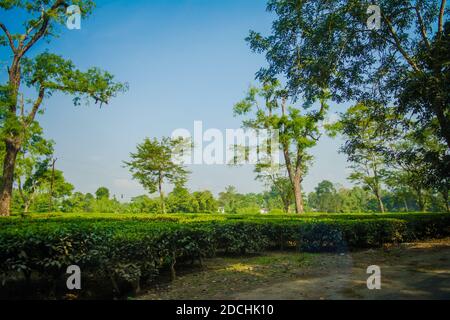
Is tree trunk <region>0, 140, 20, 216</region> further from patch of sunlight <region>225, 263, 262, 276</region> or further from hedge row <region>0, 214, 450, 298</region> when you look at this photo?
patch of sunlight <region>225, 263, 262, 276</region>

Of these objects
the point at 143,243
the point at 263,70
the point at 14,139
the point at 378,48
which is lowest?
the point at 143,243

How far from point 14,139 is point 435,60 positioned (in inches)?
918

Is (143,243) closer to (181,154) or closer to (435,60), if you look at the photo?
(435,60)

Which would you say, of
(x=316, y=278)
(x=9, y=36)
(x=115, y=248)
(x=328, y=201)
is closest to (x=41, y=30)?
(x=9, y=36)

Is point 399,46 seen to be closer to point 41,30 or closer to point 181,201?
point 41,30

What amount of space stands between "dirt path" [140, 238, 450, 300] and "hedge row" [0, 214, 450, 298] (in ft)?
2.03

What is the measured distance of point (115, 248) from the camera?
5.71 meters

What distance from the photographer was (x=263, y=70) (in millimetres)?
11492

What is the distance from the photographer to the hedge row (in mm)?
5141

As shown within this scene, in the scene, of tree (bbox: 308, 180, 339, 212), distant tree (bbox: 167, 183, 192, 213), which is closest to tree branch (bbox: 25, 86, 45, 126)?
distant tree (bbox: 167, 183, 192, 213)

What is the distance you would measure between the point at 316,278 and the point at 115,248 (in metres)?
4.73
